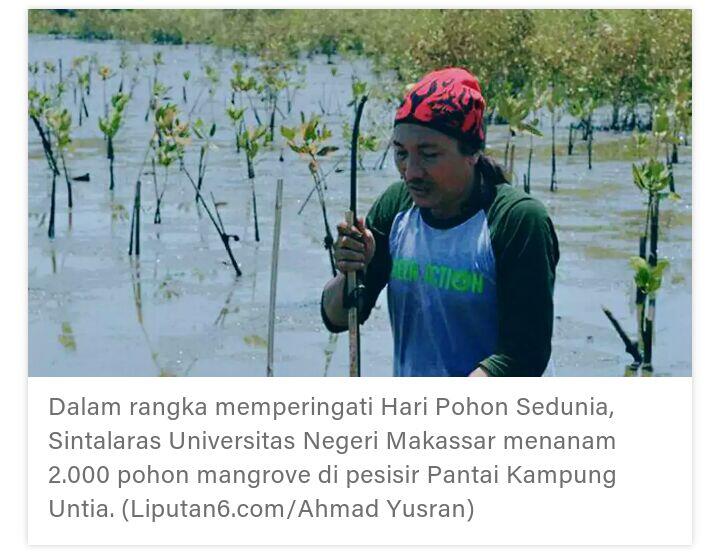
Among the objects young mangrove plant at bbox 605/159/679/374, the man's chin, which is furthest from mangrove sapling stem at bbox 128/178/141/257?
the man's chin

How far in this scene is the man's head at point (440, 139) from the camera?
9.16ft

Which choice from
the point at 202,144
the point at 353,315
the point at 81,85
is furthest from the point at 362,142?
the point at 353,315

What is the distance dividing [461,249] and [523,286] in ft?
0.48

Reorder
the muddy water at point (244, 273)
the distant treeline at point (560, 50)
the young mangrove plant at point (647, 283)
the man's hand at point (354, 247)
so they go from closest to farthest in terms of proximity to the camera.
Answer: the man's hand at point (354, 247) < the young mangrove plant at point (647, 283) < the muddy water at point (244, 273) < the distant treeline at point (560, 50)

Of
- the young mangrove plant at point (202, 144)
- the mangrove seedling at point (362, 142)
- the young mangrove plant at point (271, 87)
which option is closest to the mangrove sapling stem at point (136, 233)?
the young mangrove plant at point (202, 144)

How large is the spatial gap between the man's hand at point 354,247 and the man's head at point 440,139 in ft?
0.42

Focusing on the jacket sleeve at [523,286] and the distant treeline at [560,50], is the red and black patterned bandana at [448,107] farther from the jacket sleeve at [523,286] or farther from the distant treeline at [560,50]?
the distant treeline at [560,50]

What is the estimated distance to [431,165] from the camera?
2.80 m

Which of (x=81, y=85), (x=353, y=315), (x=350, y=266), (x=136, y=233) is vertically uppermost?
(x=81, y=85)

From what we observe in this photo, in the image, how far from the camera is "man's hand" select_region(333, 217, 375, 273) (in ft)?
9.43

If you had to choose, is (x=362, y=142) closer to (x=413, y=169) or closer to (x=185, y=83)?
(x=185, y=83)

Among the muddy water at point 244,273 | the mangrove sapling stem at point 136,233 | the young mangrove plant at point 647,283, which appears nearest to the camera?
the young mangrove plant at point 647,283

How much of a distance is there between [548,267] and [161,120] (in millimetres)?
5693
